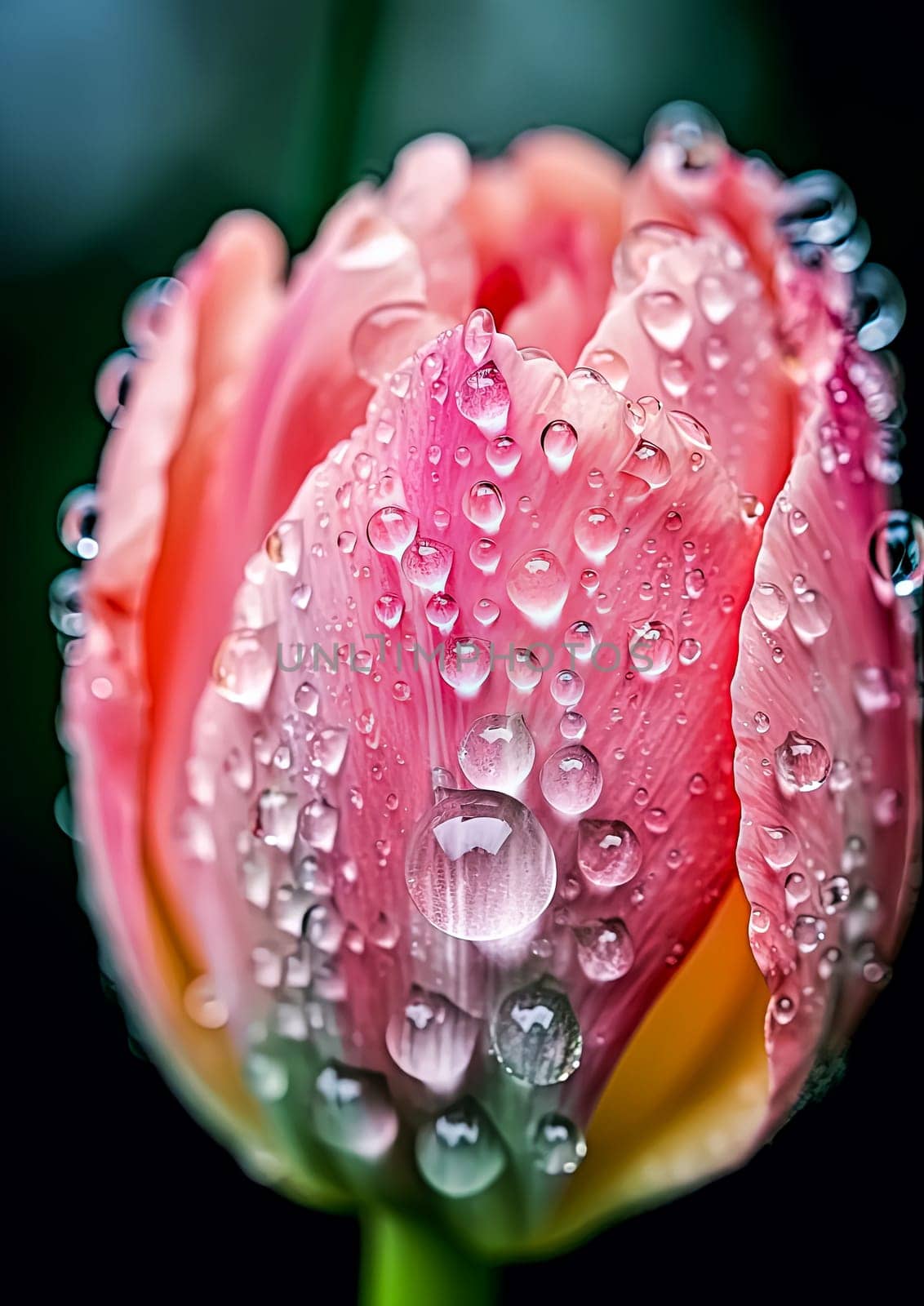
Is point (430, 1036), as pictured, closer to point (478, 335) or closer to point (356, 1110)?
point (356, 1110)

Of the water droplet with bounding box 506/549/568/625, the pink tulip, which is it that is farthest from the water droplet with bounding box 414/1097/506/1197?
the water droplet with bounding box 506/549/568/625

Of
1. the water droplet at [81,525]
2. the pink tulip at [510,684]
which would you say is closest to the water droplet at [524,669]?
the pink tulip at [510,684]

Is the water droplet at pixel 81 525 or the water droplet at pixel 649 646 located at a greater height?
the water droplet at pixel 649 646

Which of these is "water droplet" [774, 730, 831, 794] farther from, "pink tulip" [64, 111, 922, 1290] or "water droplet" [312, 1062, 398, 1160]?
"water droplet" [312, 1062, 398, 1160]

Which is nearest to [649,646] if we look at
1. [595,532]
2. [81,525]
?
[595,532]

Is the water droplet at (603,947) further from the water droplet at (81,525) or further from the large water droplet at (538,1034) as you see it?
the water droplet at (81,525)

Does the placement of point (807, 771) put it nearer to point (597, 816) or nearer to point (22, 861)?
point (597, 816)
